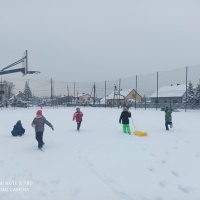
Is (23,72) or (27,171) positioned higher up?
(23,72)

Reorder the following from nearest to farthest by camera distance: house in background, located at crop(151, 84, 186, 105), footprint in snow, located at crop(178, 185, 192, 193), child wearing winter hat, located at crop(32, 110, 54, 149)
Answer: footprint in snow, located at crop(178, 185, 192, 193) → child wearing winter hat, located at crop(32, 110, 54, 149) → house in background, located at crop(151, 84, 186, 105)

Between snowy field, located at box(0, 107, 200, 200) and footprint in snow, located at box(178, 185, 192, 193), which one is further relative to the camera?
→ footprint in snow, located at box(178, 185, 192, 193)

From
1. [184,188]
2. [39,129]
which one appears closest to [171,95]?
[39,129]

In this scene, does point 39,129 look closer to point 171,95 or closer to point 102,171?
point 102,171

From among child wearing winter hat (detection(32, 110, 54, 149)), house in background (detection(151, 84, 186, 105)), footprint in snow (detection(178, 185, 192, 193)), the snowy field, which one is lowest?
footprint in snow (detection(178, 185, 192, 193))

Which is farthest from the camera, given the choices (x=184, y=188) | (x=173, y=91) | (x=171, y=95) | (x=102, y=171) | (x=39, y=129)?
(x=173, y=91)

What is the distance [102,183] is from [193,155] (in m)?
3.90

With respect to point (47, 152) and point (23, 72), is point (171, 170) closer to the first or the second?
point (47, 152)

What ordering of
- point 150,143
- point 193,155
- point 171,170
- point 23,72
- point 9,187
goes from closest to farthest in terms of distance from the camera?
point 9,187, point 171,170, point 193,155, point 150,143, point 23,72

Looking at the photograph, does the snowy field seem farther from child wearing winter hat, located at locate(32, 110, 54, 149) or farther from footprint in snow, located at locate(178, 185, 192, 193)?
child wearing winter hat, located at locate(32, 110, 54, 149)

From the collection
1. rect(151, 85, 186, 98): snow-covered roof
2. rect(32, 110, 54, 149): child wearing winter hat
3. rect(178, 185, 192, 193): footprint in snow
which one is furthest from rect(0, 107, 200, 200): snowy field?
rect(151, 85, 186, 98): snow-covered roof

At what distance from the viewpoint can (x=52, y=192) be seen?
6.20 metres

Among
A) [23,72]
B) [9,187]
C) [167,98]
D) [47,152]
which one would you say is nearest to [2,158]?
[47,152]

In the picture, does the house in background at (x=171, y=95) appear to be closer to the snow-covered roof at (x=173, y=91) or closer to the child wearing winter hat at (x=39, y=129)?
the snow-covered roof at (x=173, y=91)
